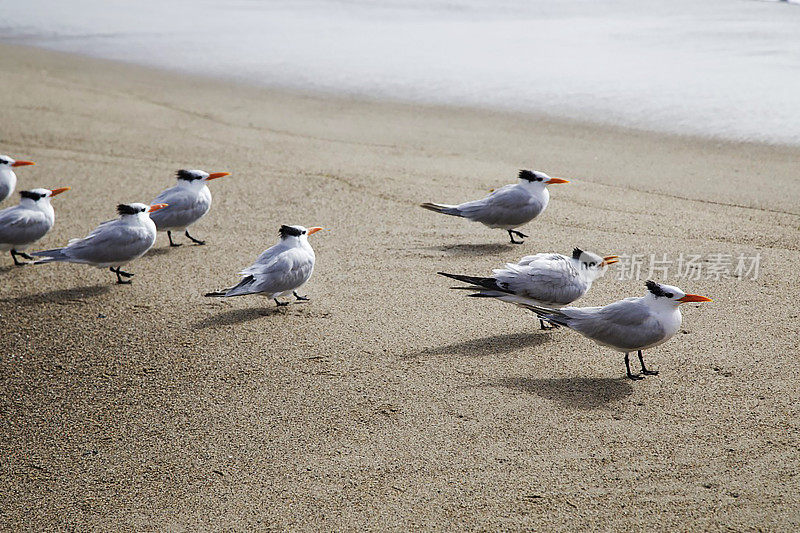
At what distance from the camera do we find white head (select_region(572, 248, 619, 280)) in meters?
5.25

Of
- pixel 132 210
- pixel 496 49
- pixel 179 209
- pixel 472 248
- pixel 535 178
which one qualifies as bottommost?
pixel 472 248

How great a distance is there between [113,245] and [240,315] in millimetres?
1139

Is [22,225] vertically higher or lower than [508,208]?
lower

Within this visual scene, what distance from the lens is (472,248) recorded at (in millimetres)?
6652

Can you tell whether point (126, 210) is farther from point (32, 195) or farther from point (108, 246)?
point (32, 195)

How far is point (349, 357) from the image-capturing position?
16.1 feet

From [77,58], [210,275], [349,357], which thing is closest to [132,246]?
[210,275]

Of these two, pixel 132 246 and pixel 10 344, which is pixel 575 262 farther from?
pixel 10 344

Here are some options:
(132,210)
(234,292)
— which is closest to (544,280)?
(234,292)

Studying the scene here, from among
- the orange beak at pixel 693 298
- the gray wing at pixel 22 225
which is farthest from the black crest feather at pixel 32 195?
the orange beak at pixel 693 298

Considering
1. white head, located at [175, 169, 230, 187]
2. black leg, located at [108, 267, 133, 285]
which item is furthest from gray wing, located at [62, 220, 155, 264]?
white head, located at [175, 169, 230, 187]

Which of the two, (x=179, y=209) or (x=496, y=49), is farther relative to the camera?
(x=496, y=49)

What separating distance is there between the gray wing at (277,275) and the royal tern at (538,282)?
1.02 meters

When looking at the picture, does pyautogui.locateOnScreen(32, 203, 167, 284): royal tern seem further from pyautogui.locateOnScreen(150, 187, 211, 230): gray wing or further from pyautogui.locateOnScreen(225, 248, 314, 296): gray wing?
Answer: pyautogui.locateOnScreen(225, 248, 314, 296): gray wing
